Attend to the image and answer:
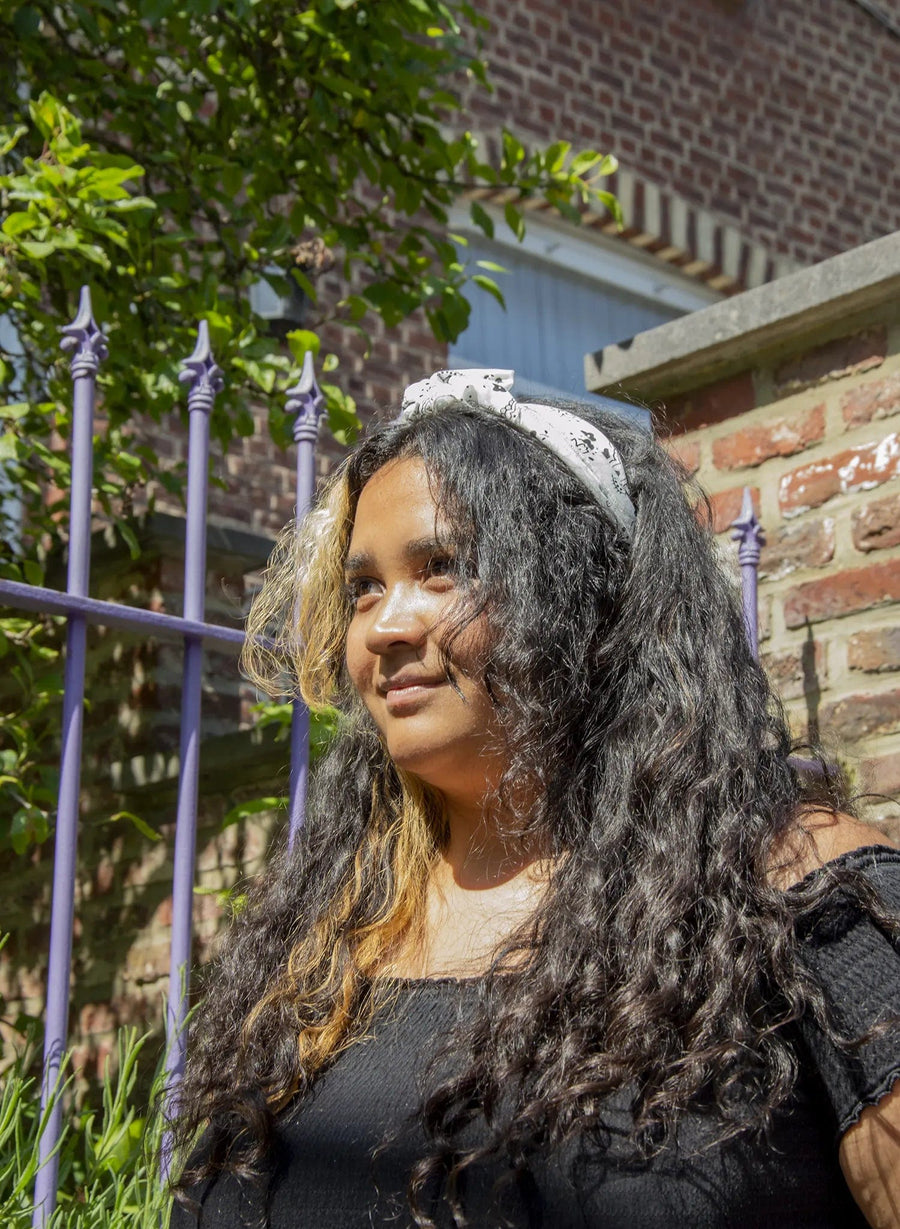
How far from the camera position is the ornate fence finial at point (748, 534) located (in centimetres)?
284

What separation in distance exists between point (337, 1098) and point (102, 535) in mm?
2751

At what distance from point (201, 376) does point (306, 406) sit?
0.16m

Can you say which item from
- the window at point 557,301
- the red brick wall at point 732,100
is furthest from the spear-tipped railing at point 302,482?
the red brick wall at point 732,100

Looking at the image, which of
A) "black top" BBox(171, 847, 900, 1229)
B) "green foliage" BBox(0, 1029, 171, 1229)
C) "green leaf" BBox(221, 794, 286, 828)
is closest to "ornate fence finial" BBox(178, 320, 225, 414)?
"green leaf" BBox(221, 794, 286, 828)

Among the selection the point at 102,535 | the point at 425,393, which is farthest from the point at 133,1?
the point at 425,393

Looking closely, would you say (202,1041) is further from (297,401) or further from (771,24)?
(771,24)

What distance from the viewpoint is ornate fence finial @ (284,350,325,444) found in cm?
250

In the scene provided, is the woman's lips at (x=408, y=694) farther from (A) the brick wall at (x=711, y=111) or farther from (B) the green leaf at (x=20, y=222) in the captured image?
(A) the brick wall at (x=711, y=111)

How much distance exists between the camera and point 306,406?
2535mm

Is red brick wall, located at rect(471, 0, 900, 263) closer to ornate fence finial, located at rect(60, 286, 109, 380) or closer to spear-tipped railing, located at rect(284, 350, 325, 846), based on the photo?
spear-tipped railing, located at rect(284, 350, 325, 846)

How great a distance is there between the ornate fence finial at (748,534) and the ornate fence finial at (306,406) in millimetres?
765

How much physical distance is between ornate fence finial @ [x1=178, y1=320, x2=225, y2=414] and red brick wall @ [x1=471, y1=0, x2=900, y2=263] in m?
3.97

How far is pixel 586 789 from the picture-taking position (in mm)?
1579

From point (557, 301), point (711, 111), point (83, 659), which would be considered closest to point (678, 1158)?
point (83, 659)
